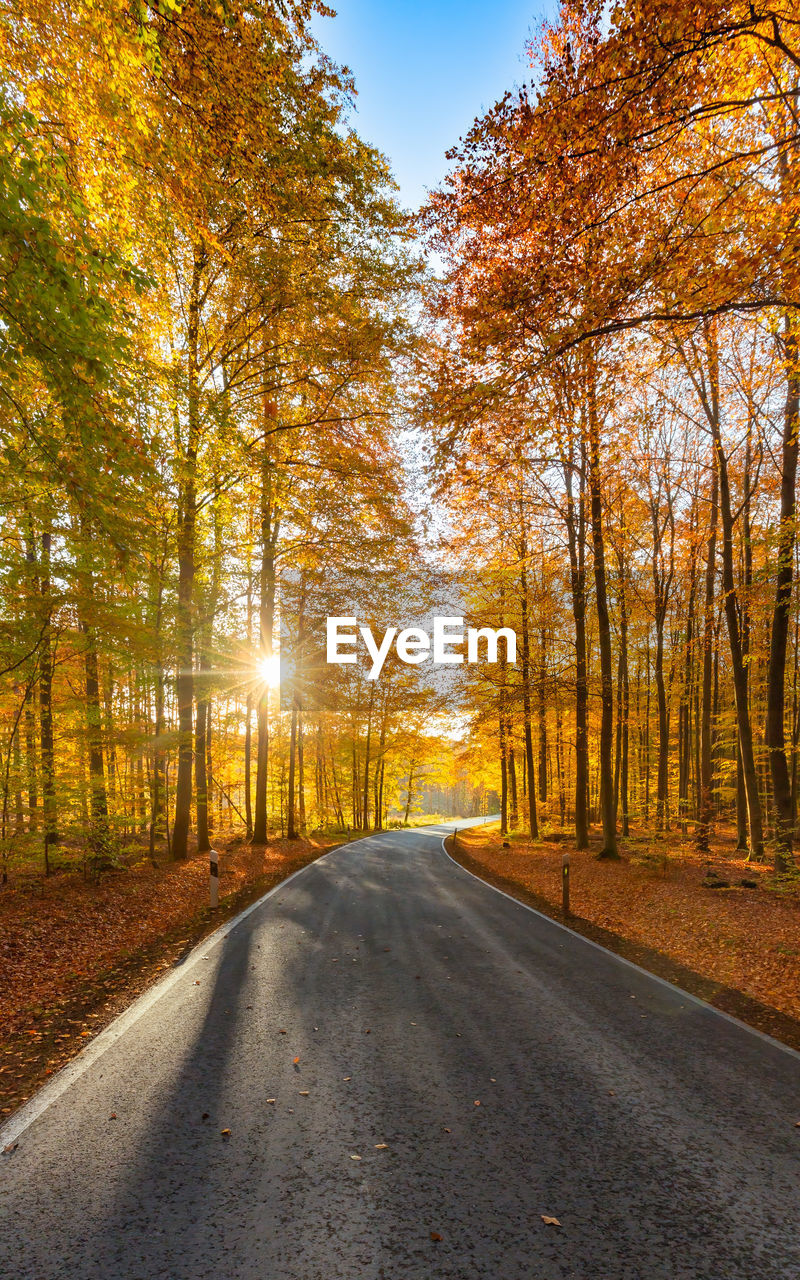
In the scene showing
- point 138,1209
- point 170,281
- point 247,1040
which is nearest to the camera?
point 138,1209

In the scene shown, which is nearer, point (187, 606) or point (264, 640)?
point (187, 606)

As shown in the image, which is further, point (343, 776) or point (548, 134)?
point (343, 776)

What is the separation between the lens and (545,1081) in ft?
13.6

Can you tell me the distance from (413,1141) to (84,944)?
596cm

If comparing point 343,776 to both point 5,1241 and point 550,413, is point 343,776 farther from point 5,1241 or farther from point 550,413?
point 5,1241

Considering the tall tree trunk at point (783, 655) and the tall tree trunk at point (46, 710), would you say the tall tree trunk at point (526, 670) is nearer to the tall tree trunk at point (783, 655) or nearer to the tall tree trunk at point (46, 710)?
the tall tree trunk at point (783, 655)

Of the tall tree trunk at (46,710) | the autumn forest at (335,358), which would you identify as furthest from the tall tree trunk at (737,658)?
the tall tree trunk at (46,710)

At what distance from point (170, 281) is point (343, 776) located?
30566 millimetres

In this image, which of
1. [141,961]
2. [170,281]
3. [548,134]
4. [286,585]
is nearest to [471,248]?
[548,134]

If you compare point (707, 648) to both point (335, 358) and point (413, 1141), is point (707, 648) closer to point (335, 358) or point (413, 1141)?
point (335, 358)

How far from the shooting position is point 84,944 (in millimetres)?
7430

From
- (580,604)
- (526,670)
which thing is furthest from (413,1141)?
(580,604)
